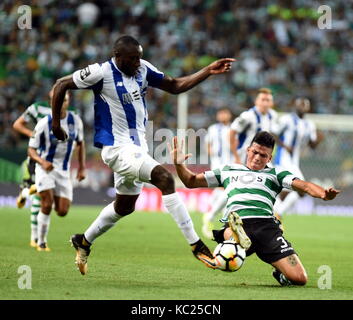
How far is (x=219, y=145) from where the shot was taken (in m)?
19.2

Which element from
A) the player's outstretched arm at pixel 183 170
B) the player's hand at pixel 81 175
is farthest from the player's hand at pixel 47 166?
the player's outstretched arm at pixel 183 170

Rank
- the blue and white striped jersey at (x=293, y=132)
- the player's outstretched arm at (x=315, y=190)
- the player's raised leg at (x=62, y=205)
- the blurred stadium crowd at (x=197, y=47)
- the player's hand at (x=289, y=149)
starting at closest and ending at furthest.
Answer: the player's outstretched arm at (x=315, y=190)
the player's raised leg at (x=62, y=205)
the player's hand at (x=289, y=149)
the blue and white striped jersey at (x=293, y=132)
the blurred stadium crowd at (x=197, y=47)

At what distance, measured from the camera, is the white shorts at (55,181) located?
11695 millimetres

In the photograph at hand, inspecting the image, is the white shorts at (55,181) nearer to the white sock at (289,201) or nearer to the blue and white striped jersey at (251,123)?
the blue and white striped jersey at (251,123)

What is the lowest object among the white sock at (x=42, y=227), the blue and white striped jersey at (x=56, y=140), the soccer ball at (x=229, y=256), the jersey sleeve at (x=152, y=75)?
the soccer ball at (x=229, y=256)

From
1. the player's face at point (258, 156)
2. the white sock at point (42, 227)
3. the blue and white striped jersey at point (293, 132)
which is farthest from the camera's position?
the blue and white striped jersey at point (293, 132)

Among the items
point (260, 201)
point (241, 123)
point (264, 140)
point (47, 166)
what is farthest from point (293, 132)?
point (264, 140)

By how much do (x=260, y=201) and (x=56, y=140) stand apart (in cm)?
448

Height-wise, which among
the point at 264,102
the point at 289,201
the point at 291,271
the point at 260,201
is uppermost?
the point at 264,102

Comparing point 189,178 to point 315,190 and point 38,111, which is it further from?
point 38,111

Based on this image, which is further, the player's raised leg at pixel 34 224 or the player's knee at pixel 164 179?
the player's raised leg at pixel 34 224

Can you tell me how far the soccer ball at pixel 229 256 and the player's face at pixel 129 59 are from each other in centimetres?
187

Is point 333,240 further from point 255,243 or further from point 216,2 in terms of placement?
point 216,2

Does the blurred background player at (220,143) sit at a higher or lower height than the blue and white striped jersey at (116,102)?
higher
